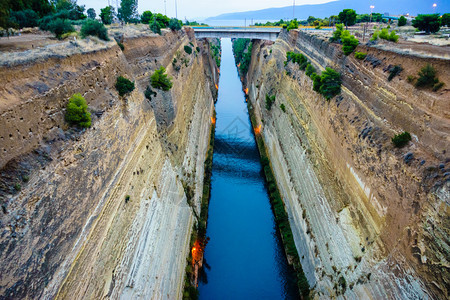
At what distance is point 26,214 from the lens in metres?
5.70

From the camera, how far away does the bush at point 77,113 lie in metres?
7.90

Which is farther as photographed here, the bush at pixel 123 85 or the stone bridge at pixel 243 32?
the stone bridge at pixel 243 32

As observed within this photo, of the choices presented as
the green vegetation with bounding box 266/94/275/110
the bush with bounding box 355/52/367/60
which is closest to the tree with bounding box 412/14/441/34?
the bush with bounding box 355/52/367/60

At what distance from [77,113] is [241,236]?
11.7 m

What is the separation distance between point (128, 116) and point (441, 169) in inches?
398

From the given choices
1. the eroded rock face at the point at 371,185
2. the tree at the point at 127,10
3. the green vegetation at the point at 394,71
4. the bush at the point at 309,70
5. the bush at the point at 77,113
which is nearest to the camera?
the eroded rock face at the point at 371,185

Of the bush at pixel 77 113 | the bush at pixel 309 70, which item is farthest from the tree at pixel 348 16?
the bush at pixel 77 113

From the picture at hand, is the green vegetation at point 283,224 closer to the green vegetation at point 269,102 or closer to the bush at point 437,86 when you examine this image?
the green vegetation at point 269,102

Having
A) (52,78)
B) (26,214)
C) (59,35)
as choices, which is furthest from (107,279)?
(59,35)

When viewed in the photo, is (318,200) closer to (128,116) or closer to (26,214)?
(128,116)

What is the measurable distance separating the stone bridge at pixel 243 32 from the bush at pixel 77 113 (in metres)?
30.0

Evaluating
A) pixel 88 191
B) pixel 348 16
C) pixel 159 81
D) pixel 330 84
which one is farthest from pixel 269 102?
pixel 88 191

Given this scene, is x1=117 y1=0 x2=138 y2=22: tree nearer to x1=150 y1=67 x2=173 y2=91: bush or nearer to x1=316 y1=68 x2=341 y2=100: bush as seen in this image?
x1=150 y1=67 x2=173 y2=91: bush

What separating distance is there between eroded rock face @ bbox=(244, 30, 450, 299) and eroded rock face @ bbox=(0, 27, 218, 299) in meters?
6.08
